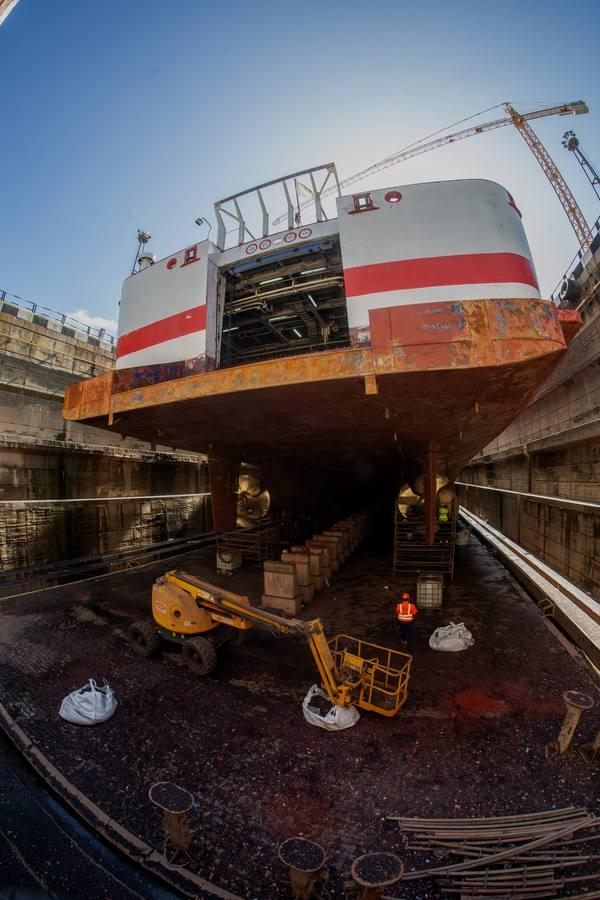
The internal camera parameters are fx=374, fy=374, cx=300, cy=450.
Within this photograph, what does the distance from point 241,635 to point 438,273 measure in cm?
699

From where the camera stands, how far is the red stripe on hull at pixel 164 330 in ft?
25.0

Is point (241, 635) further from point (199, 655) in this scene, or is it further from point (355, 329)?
point (355, 329)

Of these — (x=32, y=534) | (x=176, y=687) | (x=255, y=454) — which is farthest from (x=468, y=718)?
(x=32, y=534)

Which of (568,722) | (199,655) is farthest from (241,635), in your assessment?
(568,722)

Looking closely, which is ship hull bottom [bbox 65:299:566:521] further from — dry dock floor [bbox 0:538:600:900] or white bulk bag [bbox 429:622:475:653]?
dry dock floor [bbox 0:538:600:900]

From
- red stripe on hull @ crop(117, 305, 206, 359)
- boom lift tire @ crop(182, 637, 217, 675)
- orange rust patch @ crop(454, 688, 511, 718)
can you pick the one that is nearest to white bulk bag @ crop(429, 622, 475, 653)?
orange rust patch @ crop(454, 688, 511, 718)

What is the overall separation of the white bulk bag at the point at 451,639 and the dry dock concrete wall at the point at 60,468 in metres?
12.8

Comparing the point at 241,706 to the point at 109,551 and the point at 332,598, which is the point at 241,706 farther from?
the point at 109,551

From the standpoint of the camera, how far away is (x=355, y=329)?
20.5 feet

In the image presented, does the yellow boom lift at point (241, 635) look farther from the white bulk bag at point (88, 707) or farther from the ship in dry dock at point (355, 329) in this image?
the ship in dry dock at point (355, 329)

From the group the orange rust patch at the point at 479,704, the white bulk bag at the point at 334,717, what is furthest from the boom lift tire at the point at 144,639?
the orange rust patch at the point at 479,704

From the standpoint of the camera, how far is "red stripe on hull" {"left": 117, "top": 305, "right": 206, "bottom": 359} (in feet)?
25.0

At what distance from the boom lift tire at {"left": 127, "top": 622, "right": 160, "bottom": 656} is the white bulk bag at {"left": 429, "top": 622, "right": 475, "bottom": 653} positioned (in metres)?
4.71

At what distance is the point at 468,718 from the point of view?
183 inches
